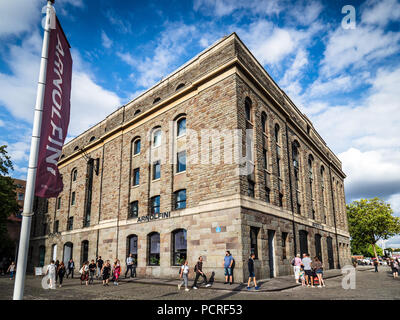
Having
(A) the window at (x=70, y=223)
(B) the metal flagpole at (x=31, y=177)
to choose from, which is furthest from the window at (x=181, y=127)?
(A) the window at (x=70, y=223)

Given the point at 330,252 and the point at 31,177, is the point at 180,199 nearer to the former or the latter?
the point at 31,177

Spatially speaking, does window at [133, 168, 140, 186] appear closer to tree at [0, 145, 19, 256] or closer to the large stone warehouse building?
the large stone warehouse building

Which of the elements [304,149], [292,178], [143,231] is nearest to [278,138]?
[292,178]

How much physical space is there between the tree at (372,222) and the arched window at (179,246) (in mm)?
41976

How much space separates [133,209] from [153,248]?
443 centimetres

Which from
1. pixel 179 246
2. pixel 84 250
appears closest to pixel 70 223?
pixel 84 250

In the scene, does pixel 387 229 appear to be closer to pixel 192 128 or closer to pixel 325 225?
pixel 325 225

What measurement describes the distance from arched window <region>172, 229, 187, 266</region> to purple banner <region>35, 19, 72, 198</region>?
1331 centimetres

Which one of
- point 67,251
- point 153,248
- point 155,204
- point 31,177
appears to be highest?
point 155,204

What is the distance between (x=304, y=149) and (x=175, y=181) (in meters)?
15.8

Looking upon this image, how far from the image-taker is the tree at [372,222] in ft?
161

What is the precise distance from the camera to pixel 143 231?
73.6 ft

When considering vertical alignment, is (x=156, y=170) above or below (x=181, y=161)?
below

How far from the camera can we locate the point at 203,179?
18.9m
